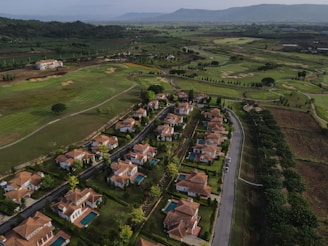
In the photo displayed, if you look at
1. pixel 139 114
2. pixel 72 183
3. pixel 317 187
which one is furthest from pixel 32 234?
pixel 317 187

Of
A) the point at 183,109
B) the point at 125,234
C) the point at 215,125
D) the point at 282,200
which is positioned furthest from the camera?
the point at 183,109

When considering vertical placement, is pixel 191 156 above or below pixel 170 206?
above

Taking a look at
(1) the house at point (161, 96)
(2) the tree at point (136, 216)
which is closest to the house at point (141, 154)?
(2) the tree at point (136, 216)

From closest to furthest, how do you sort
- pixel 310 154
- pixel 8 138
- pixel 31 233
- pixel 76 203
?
pixel 31 233 → pixel 76 203 → pixel 310 154 → pixel 8 138

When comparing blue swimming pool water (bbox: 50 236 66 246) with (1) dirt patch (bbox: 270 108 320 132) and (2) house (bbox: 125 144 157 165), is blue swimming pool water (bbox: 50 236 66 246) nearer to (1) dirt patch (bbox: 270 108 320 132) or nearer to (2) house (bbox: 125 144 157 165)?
(2) house (bbox: 125 144 157 165)

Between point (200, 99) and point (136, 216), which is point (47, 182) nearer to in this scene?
point (136, 216)

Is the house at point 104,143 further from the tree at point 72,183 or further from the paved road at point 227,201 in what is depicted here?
the paved road at point 227,201

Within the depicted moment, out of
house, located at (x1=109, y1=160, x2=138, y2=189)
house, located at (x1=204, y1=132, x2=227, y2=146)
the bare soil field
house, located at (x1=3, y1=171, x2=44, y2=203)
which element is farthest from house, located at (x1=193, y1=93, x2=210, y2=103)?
house, located at (x1=3, y1=171, x2=44, y2=203)

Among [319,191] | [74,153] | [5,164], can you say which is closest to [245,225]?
[319,191]
